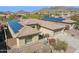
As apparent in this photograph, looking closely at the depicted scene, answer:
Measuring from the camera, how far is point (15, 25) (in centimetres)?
199

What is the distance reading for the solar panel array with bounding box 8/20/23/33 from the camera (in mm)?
1970

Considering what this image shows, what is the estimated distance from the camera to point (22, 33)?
1965 millimetres

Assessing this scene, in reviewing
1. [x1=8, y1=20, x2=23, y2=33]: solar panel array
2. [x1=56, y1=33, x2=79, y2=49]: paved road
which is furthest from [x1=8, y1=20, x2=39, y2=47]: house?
[x1=56, y1=33, x2=79, y2=49]: paved road

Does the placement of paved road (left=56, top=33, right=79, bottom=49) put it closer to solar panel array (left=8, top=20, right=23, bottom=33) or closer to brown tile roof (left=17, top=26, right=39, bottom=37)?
brown tile roof (left=17, top=26, right=39, bottom=37)

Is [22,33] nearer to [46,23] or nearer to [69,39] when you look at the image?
[46,23]

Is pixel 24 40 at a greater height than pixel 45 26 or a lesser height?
lesser

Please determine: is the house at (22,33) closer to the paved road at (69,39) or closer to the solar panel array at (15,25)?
the solar panel array at (15,25)

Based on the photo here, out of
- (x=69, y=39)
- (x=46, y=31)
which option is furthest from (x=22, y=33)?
(x=69, y=39)

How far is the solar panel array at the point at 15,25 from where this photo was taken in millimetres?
1970

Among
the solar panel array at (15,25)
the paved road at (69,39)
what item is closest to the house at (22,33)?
the solar panel array at (15,25)

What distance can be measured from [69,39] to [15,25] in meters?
0.61

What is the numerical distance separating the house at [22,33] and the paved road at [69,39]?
27 cm

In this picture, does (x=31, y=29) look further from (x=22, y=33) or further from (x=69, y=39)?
(x=69, y=39)

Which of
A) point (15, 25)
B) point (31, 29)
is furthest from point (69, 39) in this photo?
point (15, 25)
